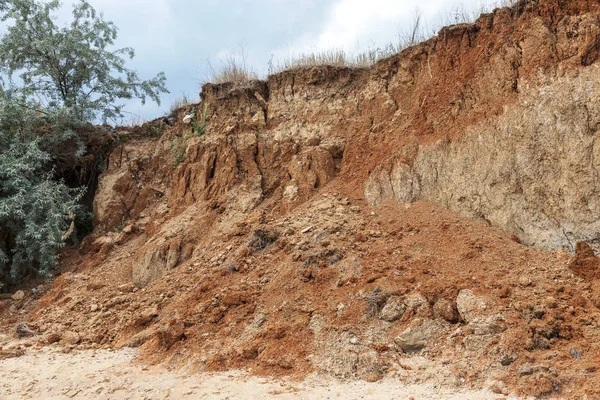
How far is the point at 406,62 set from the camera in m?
8.80

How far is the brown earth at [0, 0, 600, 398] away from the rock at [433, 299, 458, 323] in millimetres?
16

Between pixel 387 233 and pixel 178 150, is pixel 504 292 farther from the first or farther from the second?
pixel 178 150

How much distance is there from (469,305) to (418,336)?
2.13 ft

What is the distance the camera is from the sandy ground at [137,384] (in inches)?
177

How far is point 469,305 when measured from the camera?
5137 millimetres

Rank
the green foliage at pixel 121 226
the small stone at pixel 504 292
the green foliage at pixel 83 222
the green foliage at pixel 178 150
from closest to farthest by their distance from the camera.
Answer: the small stone at pixel 504 292 → the green foliage at pixel 121 226 → the green foliage at pixel 83 222 → the green foliage at pixel 178 150

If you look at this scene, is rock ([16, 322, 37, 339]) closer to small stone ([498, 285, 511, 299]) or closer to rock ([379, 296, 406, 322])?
rock ([379, 296, 406, 322])

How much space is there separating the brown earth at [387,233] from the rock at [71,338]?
18mm

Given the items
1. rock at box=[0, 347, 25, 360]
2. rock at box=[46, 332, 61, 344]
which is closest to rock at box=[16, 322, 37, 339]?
rock at box=[46, 332, 61, 344]

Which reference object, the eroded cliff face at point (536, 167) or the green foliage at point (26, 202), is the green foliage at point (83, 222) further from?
the eroded cliff face at point (536, 167)

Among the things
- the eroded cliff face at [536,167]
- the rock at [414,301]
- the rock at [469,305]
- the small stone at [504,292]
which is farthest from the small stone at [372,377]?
the eroded cliff face at [536,167]

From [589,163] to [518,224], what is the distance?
1.14 metres

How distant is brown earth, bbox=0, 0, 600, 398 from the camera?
4.99m

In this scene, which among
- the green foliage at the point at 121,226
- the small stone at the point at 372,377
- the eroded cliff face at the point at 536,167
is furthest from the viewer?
the green foliage at the point at 121,226
